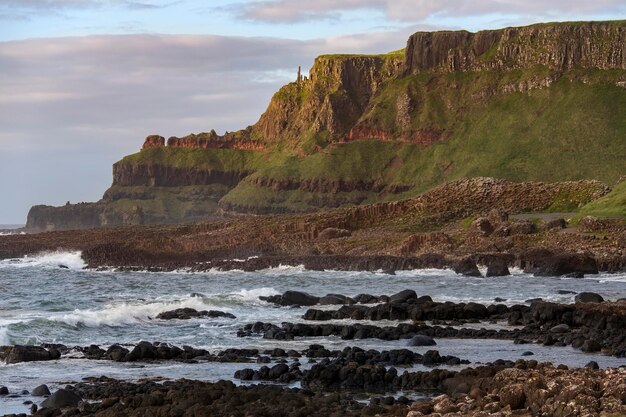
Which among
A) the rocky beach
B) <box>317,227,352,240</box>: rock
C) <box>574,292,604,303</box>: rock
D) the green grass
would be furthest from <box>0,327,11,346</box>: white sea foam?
<box>317,227,352,240</box>: rock

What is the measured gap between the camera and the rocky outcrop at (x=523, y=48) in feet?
525

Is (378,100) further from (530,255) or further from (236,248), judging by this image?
(530,255)

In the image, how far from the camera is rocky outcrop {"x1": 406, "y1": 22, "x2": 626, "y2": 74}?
160000mm

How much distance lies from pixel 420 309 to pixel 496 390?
2155 cm

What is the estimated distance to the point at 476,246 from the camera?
280 feet

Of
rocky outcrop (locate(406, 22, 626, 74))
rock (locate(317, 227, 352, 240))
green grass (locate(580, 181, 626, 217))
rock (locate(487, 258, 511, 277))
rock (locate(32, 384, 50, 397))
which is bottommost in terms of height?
rock (locate(32, 384, 50, 397))

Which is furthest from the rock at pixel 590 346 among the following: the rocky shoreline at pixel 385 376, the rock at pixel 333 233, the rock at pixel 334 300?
the rock at pixel 333 233

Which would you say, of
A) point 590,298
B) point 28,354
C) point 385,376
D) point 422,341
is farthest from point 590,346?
point 28,354

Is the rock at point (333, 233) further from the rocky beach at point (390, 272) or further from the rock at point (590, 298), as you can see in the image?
the rock at point (590, 298)

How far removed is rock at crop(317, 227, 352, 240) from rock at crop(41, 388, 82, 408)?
7486cm

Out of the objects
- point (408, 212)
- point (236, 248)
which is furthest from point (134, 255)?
point (408, 212)

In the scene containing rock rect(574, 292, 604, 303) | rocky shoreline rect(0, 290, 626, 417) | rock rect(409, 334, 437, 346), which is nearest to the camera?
rocky shoreline rect(0, 290, 626, 417)

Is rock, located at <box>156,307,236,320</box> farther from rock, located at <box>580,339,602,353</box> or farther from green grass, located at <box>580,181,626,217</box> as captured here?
green grass, located at <box>580,181,626,217</box>

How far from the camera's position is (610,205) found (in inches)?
3612
